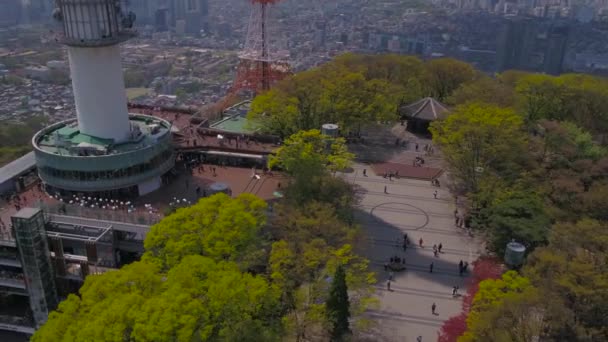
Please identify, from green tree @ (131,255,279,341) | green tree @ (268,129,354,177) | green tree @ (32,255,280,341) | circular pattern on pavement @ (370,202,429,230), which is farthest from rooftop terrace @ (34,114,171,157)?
green tree @ (131,255,279,341)

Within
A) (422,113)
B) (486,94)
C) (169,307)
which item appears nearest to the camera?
(169,307)

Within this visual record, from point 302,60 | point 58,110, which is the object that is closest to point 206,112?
point 58,110

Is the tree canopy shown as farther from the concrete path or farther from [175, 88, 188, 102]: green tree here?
[175, 88, 188, 102]: green tree

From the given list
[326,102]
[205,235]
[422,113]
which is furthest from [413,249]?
[422,113]

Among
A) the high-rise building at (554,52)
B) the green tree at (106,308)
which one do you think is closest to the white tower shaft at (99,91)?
the green tree at (106,308)

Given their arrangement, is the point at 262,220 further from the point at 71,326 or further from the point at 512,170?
the point at 512,170

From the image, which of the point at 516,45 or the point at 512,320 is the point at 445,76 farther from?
the point at 516,45

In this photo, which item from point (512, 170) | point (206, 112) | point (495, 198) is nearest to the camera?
point (495, 198)
